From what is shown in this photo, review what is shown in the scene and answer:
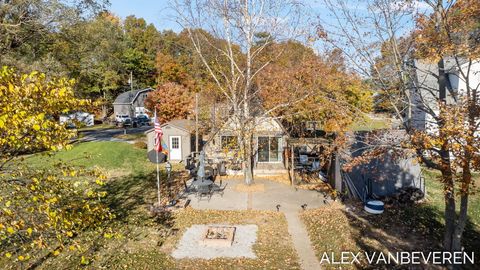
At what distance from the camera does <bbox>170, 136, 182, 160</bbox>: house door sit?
83.6ft

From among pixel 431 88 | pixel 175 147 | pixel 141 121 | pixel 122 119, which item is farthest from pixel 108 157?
pixel 122 119

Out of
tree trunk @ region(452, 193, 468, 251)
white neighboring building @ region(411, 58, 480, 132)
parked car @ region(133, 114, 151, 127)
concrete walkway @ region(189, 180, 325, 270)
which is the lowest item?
concrete walkway @ region(189, 180, 325, 270)

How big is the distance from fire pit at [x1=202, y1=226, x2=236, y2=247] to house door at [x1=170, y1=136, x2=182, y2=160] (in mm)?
12936

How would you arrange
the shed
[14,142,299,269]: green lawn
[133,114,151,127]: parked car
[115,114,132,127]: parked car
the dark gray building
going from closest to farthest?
1. [14,142,299,269]: green lawn
2. the shed
3. [115,114,132,127]: parked car
4. [133,114,151,127]: parked car
5. the dark gray building

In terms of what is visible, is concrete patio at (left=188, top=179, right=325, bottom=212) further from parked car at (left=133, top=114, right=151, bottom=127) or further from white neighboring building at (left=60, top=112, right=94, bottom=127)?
parked car at (left=133, top=114, right=151, bottom=127)

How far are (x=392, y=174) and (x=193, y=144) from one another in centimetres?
1511

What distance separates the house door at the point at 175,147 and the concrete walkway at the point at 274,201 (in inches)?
285

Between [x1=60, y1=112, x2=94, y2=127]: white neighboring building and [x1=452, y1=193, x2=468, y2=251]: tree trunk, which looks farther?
[x1=452, y1=193, x2=468, y2=251]: tree trunk

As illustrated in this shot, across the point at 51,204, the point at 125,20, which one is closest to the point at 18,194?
the point at 51,204

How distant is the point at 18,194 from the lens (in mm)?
5996

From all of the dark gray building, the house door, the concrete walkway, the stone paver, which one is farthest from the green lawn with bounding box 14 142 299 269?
the dark gray building

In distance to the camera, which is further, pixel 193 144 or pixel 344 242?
pixel 193 144

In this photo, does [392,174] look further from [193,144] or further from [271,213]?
[193,144]

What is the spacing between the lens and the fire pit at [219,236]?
1186 cm
